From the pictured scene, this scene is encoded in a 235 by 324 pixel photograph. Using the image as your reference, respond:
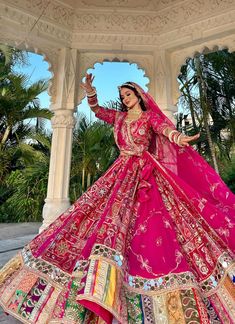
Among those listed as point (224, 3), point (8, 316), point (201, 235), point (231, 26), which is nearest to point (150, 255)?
point (201, 235)

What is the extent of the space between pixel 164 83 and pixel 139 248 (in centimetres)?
239

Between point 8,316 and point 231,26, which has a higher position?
point 231,26

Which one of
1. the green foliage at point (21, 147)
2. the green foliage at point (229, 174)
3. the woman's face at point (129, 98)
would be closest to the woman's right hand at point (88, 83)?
the woman's face at point (129, 98)

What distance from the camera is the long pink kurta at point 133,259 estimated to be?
4.28 feet

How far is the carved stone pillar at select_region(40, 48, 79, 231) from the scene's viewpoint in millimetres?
3535

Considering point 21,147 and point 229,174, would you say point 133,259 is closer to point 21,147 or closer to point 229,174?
point 229,174

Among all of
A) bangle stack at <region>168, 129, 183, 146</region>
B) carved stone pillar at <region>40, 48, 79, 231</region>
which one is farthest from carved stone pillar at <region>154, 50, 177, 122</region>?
bangle stack at <region>168, 129, 183, 146</region>

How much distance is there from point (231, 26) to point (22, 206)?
590cm

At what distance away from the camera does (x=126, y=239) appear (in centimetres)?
158

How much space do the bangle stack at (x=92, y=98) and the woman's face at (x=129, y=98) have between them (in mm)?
248

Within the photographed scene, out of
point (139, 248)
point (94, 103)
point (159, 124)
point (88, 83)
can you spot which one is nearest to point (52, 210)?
point (94, 103)

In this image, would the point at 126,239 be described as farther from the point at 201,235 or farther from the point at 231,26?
the point at 231,26

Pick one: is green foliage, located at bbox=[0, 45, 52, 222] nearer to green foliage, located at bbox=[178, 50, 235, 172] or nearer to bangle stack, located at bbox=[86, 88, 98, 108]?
green foliage, located at bbox=[178, 50, 235, 172]

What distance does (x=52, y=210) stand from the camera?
3418 millimetres
